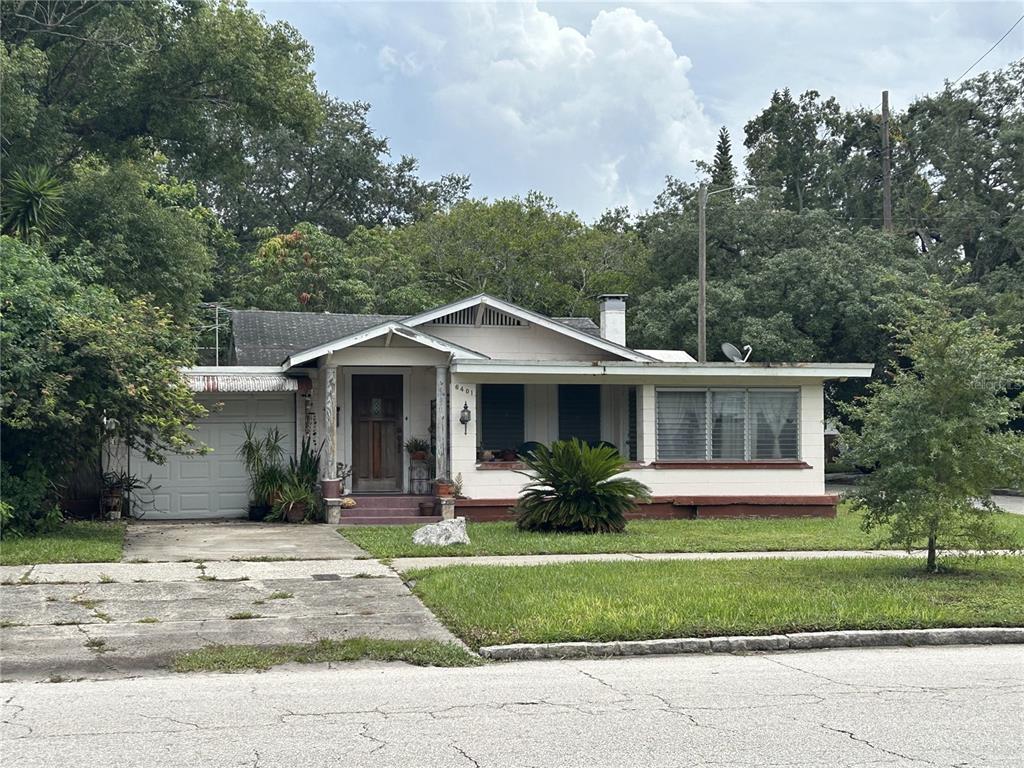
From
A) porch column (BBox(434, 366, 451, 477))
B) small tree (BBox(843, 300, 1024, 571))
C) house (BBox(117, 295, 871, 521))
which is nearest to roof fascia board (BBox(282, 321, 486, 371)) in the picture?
house (BBox(117, 295, 871, 521))

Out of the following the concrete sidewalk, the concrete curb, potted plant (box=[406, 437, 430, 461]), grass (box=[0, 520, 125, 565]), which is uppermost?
potted plant (box=[406, 437, 430, 461])

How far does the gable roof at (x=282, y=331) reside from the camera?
78.1 ft

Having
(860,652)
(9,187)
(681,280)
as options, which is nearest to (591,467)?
(860,652)

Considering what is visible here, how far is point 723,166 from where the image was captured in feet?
161

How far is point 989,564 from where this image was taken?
46.3 feet

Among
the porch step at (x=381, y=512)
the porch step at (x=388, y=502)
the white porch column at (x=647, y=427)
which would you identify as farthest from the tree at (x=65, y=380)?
the white porch column at (x=647, y=427)

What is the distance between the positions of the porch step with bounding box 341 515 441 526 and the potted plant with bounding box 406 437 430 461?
76.6 inches

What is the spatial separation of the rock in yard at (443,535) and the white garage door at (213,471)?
6.38 m

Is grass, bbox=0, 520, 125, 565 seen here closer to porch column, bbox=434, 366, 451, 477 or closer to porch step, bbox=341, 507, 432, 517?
porch step, bbox=341, 507, 432, 517

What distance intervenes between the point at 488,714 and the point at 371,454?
50.5 ft

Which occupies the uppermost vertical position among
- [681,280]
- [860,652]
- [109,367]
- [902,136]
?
[902,136]

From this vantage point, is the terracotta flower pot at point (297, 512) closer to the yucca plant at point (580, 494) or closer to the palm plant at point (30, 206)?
the yucca plant at point (580, 494)

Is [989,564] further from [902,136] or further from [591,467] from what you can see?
[902,136]

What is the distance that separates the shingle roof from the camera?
2383 cm
